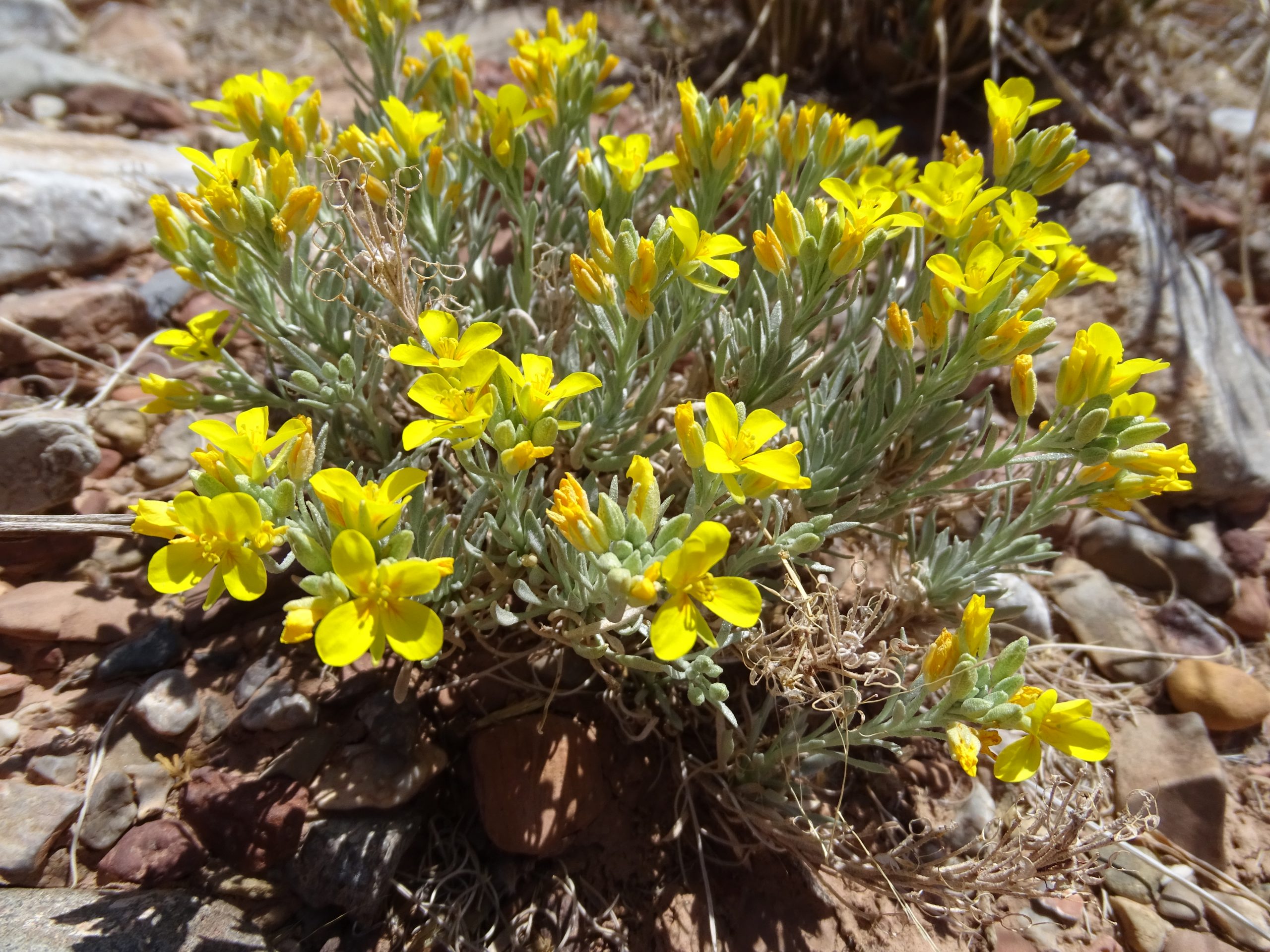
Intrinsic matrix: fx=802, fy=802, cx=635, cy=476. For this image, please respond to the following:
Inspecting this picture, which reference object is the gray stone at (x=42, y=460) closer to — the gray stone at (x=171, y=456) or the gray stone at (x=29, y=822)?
the gray stone at (x=171, y=456)

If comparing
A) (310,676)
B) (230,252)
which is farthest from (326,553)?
(230,252)

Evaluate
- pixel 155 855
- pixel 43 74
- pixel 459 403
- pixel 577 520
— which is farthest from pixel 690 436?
pixel 43 74

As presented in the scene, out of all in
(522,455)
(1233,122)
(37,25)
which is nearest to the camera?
(522,455)

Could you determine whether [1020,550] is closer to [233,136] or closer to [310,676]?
[310,676]

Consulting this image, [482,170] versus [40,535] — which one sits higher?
[482,170]

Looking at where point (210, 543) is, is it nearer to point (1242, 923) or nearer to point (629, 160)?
point (629, 160)

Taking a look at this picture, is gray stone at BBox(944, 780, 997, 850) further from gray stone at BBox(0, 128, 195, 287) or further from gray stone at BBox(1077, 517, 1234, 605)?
gray stone at BBox(0, 128, 195, 287)
